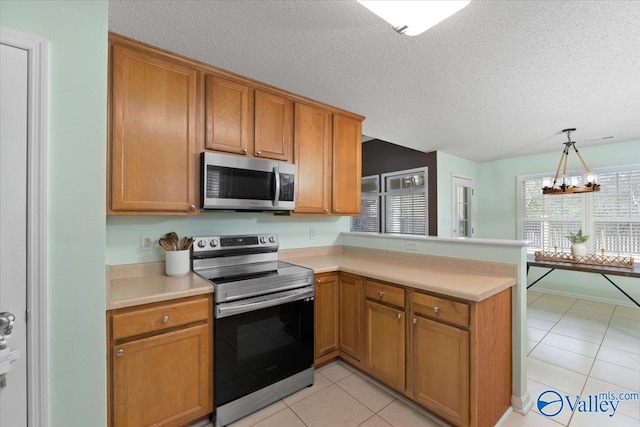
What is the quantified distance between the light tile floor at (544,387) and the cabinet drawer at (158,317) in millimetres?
785

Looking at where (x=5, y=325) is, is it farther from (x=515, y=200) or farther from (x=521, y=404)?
(x=515, y=200)

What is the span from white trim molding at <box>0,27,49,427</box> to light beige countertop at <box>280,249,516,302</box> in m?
1.51

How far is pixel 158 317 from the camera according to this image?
1.51 metres

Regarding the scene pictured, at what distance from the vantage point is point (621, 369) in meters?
2.34

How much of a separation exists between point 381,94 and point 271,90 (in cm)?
94

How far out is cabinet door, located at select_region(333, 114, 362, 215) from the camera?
8.96 ft

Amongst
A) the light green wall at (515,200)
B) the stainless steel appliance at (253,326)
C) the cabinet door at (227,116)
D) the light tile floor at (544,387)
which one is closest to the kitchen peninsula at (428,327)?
the light tile floor at (544,387)

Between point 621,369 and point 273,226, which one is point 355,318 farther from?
point 621,369

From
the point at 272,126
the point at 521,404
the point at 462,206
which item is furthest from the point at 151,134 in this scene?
the point at 462,206

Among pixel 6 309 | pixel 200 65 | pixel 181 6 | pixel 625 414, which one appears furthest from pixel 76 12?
pixel 625 414

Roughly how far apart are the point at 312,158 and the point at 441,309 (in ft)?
5.29

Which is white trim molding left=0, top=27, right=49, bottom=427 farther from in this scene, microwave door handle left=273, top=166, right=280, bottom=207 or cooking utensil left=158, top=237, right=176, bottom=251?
microwave door handle left=273, top=166, right=280, bottom=207

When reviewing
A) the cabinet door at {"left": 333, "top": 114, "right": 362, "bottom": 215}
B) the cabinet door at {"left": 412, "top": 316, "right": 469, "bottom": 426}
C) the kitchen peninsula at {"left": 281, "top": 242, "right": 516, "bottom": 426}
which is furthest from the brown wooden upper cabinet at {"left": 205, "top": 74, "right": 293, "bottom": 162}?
the cabinet door at {"left": 412, "top": 316, "right": 469, "bottom": 426}

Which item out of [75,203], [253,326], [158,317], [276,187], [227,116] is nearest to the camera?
[75,203]
